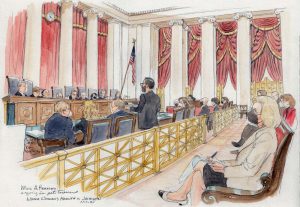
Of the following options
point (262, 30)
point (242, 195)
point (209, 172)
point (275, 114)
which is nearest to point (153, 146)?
point (209, 172)

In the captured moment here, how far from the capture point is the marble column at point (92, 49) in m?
4.11

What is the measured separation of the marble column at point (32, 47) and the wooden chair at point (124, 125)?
155 centimetres

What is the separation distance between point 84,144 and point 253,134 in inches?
81.1

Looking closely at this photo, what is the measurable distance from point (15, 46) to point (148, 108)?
2083 mm

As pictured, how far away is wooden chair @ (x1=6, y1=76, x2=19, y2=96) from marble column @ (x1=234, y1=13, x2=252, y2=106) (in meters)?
3.34

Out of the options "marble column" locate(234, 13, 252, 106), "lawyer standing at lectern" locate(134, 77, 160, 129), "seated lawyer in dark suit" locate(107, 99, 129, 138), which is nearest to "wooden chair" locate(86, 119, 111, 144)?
"seated lawyer in dark suit" locate(107, 99, 129, 138)

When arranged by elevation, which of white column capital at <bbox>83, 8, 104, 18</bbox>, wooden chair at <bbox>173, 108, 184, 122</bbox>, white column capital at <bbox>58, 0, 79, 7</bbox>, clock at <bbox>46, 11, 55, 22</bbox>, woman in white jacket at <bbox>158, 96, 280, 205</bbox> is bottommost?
woman in white jacket at <bbox>158, 96, 280, 205</bbox>

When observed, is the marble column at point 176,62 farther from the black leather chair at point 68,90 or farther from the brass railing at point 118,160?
the black leather chair at point 68,90

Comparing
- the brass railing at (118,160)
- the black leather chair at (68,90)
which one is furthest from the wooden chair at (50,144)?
the black leather chair at (68,90)

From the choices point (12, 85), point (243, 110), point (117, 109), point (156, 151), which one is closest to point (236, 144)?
point (243, 110)

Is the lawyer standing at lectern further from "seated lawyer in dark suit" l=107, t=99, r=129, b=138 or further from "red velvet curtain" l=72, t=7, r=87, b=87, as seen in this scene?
"red velvet curtain" l=72, t=7, r=87, b=87

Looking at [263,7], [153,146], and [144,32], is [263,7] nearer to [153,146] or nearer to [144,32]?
[144,32]

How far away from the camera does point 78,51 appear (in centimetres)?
414

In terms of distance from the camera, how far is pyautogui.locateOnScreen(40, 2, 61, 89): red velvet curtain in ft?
12.5
